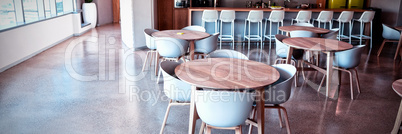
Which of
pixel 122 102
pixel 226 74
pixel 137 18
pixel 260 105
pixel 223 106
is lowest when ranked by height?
pixel 122 102

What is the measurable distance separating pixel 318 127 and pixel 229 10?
14.3 ft

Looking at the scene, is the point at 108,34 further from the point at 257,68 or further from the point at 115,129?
the point at 257,68

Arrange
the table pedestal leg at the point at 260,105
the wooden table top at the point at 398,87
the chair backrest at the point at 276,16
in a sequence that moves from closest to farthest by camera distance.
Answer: the wooden table top at the point at 398,87 < the table pedestal leg at the point at 260,105 < the chair backrest at the point at 276,16

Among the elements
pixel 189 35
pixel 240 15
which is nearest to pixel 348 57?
pixel 189 35

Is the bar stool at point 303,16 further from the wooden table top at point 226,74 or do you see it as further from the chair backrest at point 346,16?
the wooden table top at point 226,74

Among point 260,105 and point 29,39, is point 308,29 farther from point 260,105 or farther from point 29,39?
point 29,39

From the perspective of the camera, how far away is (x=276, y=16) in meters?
7.16

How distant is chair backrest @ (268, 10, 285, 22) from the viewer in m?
7.10

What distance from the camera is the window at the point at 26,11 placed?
5.19 m

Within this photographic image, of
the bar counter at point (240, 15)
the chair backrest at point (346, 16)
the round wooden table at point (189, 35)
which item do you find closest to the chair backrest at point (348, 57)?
the round wooden table at point (189, 35)

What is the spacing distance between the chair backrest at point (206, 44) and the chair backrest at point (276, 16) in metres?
3.08

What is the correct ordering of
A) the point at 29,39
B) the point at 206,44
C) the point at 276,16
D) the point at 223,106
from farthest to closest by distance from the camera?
the point at 276,16 < the point at 29,39 < the point at 206,44 < the point at 223,106

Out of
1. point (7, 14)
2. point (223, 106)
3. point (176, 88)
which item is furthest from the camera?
point (7, 14)

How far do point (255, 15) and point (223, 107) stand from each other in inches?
210
